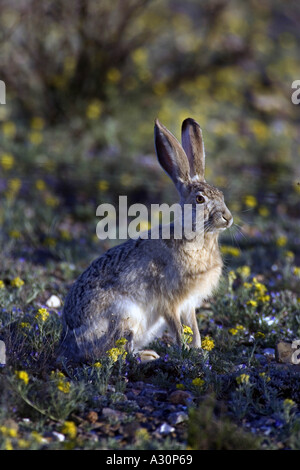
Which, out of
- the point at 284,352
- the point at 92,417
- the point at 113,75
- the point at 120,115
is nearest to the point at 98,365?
the point at 92,417

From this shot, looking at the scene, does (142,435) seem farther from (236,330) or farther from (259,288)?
(259,288)

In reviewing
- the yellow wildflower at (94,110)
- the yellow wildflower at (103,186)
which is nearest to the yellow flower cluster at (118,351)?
the yellow wildflower at (103,186)

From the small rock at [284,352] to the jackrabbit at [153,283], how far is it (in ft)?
2.07

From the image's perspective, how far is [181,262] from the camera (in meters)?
5.16

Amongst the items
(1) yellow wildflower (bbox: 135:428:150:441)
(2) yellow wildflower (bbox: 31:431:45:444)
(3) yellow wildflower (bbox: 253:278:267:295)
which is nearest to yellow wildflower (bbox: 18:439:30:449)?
(2) yellow wildflower (bbox: 31:431:45:444)

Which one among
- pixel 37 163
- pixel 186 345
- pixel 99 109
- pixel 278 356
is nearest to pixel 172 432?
pixel 186 345

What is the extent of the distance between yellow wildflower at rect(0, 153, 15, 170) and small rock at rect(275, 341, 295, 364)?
563 cm

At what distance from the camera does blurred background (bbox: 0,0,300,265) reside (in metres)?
8.70

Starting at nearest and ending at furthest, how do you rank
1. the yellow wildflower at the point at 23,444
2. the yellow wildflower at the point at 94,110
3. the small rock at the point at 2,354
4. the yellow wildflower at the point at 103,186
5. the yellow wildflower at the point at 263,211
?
1. the yellow wildflower at the point at 23,444
2. the small rock at the point at 2,354
3. the yellow wildflower at the point at 263,211
4. the yellow wildflower at the point at 103,186
5. the yellow wildflower at the point at 94,110

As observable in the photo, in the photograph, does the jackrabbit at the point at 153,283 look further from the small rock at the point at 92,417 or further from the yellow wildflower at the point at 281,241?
the yellow wildflower at the point at 281,241

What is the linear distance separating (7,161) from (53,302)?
3.88 meters

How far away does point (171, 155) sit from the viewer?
16.9ft

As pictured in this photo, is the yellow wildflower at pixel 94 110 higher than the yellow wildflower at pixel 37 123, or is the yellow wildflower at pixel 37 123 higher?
the yellow wildflower at pixel 94 110

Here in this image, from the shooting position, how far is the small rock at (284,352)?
5.02 meters
